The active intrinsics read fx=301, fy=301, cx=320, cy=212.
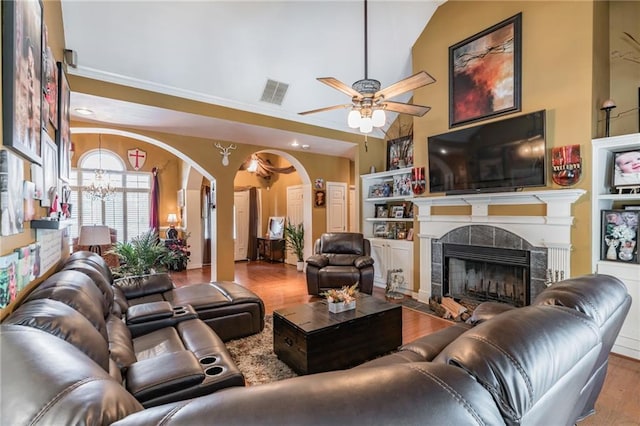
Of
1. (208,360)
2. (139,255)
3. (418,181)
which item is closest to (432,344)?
(208,360)

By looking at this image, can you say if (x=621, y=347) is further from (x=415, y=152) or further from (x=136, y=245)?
(x=136, y=245)

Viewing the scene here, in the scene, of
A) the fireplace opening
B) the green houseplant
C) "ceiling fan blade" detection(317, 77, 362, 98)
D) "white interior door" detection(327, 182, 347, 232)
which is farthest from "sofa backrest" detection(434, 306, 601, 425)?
"white interior door" detection(327, 182, 347, 232)

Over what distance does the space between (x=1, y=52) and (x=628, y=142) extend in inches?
178

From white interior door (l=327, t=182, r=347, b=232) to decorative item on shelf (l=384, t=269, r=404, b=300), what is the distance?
7.40 feet

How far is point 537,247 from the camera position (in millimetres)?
3471

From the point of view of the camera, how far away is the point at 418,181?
466 cm

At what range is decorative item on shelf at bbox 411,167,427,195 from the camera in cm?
463

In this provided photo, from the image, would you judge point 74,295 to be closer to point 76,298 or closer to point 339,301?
point 76,298

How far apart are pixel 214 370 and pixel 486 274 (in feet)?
12.6

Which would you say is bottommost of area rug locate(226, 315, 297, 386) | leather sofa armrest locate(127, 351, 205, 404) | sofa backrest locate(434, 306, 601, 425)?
area rug locate(226, 315, 297, 386)

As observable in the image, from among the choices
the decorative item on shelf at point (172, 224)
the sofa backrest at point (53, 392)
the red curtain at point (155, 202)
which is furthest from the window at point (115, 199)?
the sofa backrest at point (53, 392)

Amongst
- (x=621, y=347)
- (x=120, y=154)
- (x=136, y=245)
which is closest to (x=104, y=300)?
(x=136, y=245)

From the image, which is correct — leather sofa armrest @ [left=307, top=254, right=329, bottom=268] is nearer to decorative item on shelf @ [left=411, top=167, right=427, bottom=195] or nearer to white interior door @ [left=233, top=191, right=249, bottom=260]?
decorative item on shelf @ [left=411, top=167, right=427, bottom=195]

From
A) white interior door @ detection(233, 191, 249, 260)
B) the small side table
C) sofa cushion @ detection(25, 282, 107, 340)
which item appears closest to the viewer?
sofa cushion @ detection(25, 282, 107, 340)
